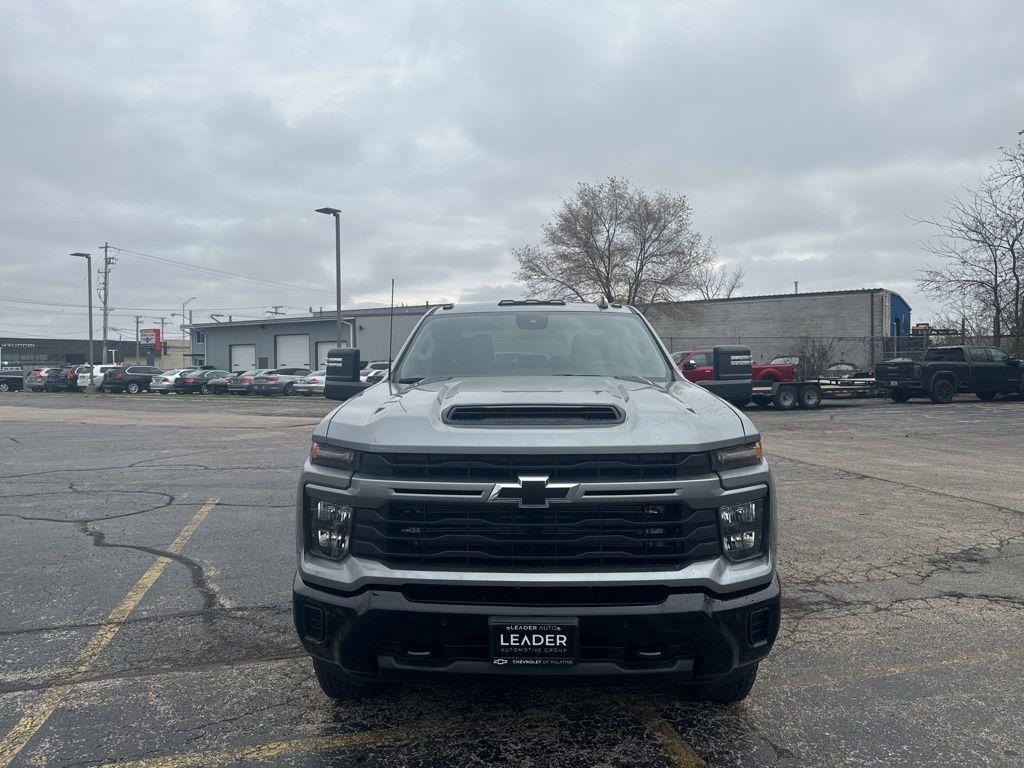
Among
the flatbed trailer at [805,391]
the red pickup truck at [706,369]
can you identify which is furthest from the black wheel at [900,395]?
the red pickup truck at [706,369]

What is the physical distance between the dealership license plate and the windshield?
187 cm

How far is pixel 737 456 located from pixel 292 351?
5687cm

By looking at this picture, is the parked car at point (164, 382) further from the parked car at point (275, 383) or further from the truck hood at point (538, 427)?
the truck hood at point (538, 427)

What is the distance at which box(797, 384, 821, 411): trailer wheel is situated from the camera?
2361 cm

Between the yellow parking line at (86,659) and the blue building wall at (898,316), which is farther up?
the blue building wall at (898,316)

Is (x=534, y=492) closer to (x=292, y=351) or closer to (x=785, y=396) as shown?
(x=785, y=396)

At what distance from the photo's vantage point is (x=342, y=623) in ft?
9.61

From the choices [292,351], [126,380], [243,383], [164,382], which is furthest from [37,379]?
[292,351]

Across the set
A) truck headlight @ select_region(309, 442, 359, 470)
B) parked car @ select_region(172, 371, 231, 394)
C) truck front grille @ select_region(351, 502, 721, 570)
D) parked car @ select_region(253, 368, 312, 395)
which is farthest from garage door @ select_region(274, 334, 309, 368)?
truck front grille @ select_region(351, 502, 721, 570)

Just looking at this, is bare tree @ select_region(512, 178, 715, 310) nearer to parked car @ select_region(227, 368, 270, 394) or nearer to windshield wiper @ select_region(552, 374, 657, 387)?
parked car @ select_region(227, 368, 270, 394)

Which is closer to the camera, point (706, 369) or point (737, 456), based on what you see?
point (737, 456)

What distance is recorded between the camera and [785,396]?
23312 mm

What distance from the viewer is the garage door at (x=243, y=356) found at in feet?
198

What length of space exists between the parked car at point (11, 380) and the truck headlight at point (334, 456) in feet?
170
